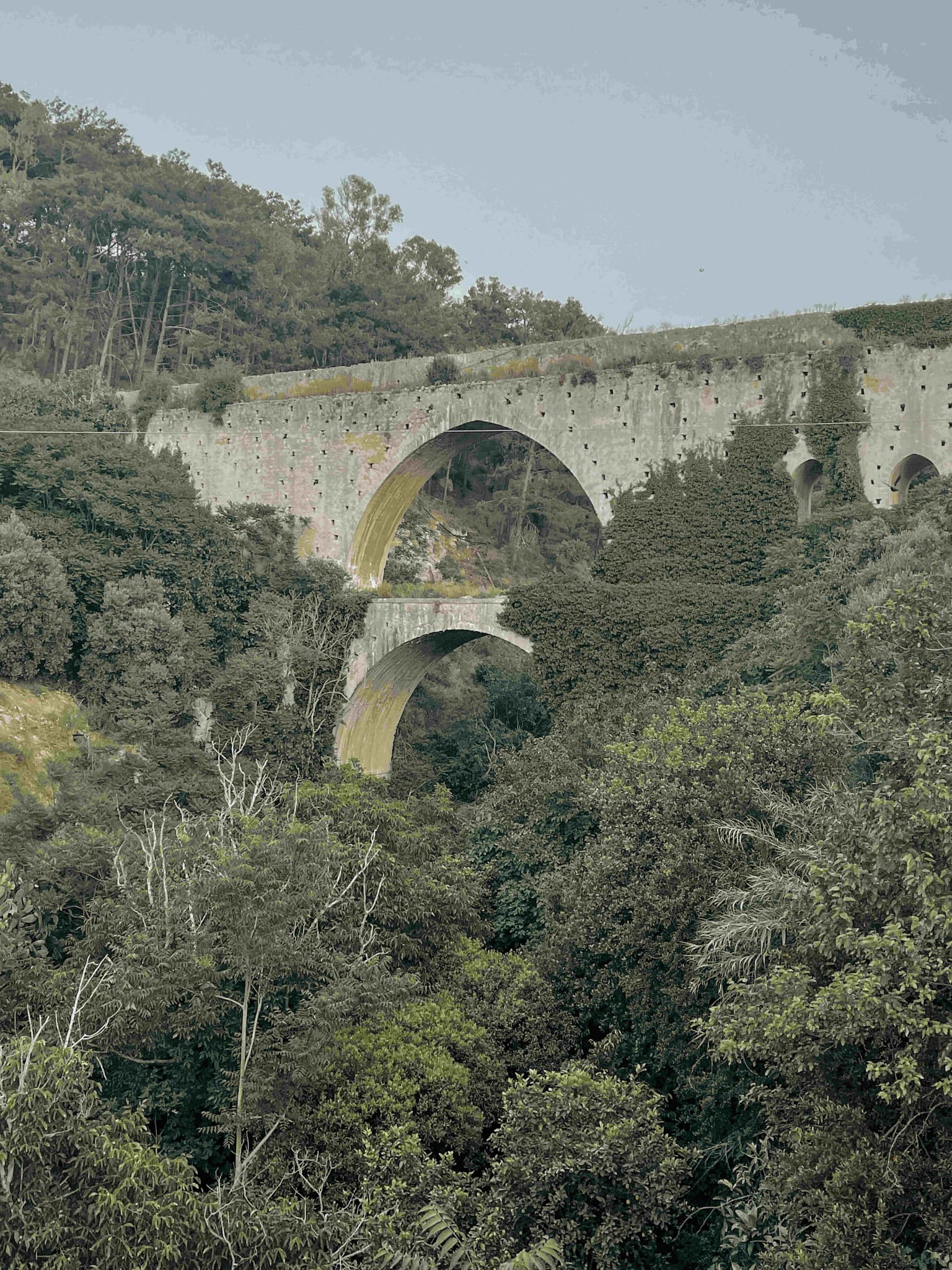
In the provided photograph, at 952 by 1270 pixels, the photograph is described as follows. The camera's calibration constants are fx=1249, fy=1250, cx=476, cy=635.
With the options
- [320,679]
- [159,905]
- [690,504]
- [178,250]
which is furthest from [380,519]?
[178,250]

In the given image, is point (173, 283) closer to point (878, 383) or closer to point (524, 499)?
point (524, 499)

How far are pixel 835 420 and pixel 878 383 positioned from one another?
34.6 inches

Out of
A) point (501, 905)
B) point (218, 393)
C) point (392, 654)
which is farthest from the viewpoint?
point (218, 393)

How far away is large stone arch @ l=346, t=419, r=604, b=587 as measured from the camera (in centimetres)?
2464

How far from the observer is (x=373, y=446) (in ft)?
81.4

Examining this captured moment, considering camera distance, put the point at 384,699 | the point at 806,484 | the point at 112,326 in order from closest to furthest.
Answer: the point at 806,484 < the point at 384,699 < the point at 112,326

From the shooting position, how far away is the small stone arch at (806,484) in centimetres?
2073

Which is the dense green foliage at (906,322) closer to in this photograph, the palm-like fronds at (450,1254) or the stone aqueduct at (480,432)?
the stone aqueduct at (480,432)

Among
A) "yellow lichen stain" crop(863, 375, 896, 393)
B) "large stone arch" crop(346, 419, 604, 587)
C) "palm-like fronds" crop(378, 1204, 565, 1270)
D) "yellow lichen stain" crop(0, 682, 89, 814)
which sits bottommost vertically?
"palm-like fronds" crop(378, 1204, 565, 1270)

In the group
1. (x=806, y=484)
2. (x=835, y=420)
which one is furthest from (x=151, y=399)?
(x=835, y=420)

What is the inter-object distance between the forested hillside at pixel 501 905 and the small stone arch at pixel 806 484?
1.53 ft

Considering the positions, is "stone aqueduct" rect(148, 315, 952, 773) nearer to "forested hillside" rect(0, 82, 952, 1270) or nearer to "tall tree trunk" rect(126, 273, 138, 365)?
"forested hillside" rect(0, 82, 952, 1270)

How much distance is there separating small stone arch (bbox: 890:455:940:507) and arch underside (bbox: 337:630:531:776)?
766 centimetres

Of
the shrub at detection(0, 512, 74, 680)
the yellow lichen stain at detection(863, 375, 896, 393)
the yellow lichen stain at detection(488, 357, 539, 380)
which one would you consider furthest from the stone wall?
the shrub at detection(0, 512, 74, 680)
